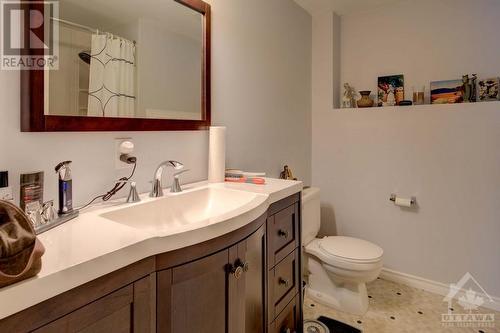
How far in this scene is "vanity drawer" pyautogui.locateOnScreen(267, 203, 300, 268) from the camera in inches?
51.1

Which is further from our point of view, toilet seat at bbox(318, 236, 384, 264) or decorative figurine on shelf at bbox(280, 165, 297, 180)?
decorative figurine on shelf at bbox(280, 165, 297, 180)

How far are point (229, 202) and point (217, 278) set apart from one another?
472mm

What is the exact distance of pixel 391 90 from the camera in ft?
8.09

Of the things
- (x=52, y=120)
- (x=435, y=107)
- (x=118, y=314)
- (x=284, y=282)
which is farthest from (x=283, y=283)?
(x=435, y=107)

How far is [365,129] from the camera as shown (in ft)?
8.18

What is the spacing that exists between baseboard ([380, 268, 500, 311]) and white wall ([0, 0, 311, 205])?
3.55 ft

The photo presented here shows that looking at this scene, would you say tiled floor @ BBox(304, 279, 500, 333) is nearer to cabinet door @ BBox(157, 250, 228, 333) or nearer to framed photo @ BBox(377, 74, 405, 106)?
cabinet door @ BBox(157, 250, 228, 333)

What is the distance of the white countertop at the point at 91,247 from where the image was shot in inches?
20.0

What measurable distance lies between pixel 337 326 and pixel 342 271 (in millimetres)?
334

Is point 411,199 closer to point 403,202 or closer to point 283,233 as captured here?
point 403,202

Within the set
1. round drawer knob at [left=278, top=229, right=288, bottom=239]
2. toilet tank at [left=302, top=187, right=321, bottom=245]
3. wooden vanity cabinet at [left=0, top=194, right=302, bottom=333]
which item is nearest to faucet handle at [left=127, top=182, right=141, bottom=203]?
wooden vanity cabinet at [left=0, top=194, right=302, bottom=333]

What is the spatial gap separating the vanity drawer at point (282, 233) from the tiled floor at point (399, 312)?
772mm

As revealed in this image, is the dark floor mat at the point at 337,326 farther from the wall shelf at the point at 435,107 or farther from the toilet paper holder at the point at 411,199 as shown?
the wall shelf at the point at 435,107

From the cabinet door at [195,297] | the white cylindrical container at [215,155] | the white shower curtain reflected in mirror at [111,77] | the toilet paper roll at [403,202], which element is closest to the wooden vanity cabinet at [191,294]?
the cabinet door at [195,297]
